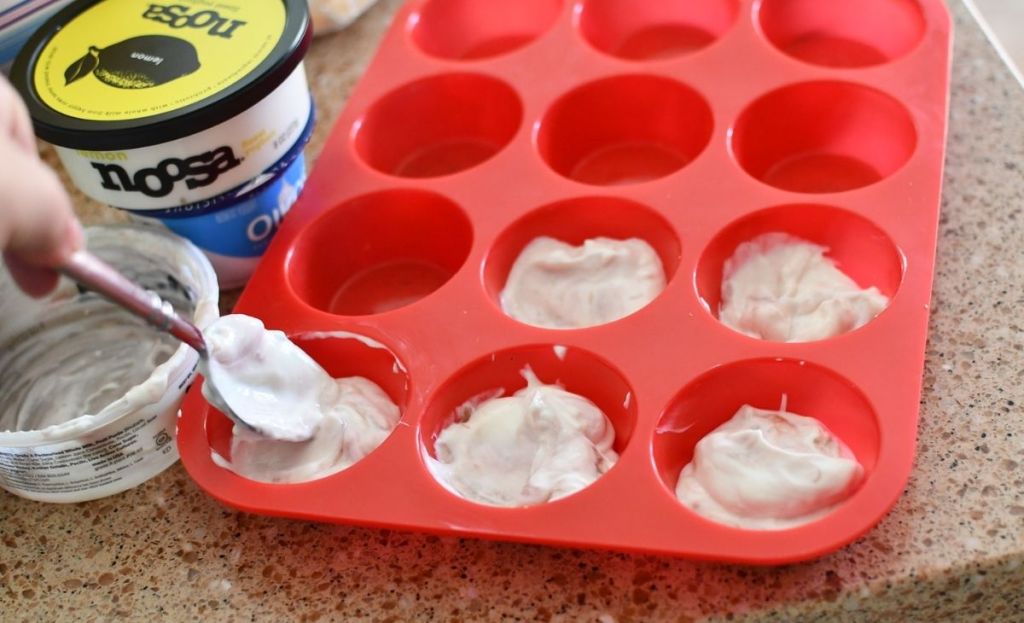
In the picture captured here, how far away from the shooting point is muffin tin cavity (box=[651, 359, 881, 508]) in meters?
0.85

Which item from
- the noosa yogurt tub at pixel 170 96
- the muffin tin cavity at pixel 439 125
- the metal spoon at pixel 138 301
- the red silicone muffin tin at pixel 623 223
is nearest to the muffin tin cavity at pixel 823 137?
the red silicone muffin tin at pixel 623 223

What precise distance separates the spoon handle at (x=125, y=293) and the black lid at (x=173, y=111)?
219 millimetres

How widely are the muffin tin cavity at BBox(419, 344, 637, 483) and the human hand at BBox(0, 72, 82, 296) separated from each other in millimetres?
340

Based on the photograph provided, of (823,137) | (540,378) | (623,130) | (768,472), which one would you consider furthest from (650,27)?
(768,472)

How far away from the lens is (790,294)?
3.26 feet

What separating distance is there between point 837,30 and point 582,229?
0.48 meters

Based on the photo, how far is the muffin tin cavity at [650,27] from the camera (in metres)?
1.32

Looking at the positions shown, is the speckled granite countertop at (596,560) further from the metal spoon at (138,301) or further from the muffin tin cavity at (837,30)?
the muffin tin cavity at (837,30)

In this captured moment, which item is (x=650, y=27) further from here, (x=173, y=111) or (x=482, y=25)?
(x=173, y=111)

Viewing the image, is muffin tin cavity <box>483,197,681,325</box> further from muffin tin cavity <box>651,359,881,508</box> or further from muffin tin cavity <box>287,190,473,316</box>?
muffin tin cavity <box>651,359,881,508</box>

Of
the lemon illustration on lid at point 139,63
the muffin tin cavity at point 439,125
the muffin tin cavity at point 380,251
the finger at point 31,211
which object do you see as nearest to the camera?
the finger at point 31,211

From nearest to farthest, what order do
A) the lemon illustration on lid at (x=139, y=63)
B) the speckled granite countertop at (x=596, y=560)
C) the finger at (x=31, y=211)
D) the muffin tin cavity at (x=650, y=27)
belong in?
the finger at (x=31, y=211), the speckled granite countertop at (x=596, y=560), the lemon illustration on lid at (x=139, y=63), the muffin tin cavity at (x=650, y=27)

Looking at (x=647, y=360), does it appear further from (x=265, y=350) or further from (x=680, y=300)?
(x=265, y=350)

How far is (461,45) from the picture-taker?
1.38m
